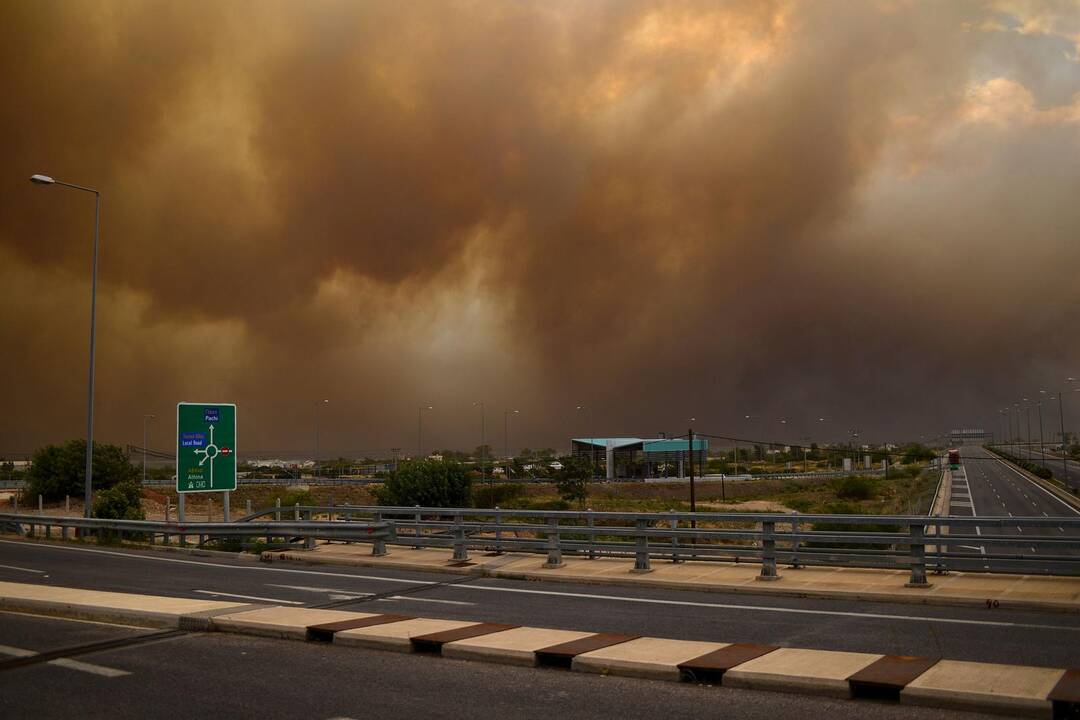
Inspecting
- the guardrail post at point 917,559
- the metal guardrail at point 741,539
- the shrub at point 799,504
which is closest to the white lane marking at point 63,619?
the metal guardrail at point 741,539

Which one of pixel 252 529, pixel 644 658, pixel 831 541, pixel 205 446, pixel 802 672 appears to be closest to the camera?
pixel 802 672

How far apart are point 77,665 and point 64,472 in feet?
222

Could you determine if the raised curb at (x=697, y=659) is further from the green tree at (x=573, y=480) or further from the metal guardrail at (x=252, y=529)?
the green tree at (x=573, y=480)

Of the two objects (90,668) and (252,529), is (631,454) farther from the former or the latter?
(90,668)

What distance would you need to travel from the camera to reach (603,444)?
13100 cm

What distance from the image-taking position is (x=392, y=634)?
473 inches

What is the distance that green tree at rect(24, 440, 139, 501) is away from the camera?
231 feet

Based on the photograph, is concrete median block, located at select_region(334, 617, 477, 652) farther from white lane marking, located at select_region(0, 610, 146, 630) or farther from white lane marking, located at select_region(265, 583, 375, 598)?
white lane marking, located at select_region(265, 583, 375, 598)

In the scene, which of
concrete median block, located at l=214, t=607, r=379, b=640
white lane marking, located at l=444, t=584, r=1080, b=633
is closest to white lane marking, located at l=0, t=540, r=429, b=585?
white lane marking, located at l=444, t=584, r=1080, b=633

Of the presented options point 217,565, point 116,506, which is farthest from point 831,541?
point 116,506

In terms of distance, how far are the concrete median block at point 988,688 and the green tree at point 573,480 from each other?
84.8m

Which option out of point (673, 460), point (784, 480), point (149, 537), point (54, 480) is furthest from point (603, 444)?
point (149, 537)

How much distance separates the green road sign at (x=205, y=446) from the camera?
28.4m

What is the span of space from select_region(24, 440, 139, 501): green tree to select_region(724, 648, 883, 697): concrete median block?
68.5 meters
